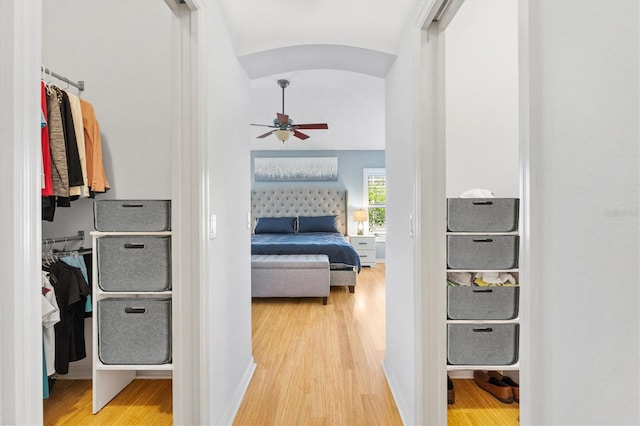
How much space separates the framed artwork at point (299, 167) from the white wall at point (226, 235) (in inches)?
185

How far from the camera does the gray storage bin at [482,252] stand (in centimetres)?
204

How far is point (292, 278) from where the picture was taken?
426cm

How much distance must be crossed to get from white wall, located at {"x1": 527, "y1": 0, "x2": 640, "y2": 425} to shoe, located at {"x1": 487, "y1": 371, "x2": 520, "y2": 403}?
1.72 meters

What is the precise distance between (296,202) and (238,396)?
5166mm

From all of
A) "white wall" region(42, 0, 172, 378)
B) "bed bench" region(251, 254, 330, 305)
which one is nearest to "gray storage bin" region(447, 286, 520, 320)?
"white wall" region(42, 0, 172, 378)

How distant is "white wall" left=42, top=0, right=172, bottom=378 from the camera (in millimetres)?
2334

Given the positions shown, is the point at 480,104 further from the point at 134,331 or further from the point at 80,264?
the point at 80,264

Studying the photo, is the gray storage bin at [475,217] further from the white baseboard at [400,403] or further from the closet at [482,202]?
the white baseboard at [400,403]

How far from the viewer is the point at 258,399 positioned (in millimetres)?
2225

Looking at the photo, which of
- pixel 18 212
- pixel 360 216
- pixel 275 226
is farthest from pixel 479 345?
pixel 360 216

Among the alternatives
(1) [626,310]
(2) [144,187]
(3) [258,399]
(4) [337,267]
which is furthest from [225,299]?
(4) [337,267]

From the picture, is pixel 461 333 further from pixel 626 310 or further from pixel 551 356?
pixel 626 310

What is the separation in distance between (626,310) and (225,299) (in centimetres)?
175

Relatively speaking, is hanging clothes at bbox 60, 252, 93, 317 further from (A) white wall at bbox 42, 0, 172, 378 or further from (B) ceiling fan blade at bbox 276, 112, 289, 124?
(B) ceiling fan blade at bbox 276, 112, 289, 124
